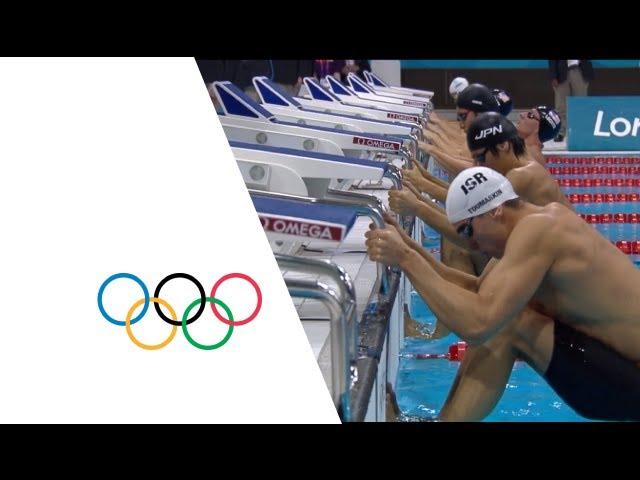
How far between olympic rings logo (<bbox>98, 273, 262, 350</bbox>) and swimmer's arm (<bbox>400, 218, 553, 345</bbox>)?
102cm

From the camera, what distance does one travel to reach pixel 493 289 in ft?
9.73

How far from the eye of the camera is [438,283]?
2.98 meters

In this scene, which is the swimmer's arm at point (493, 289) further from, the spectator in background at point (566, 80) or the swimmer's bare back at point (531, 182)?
the spectator in background at point (566, 80)

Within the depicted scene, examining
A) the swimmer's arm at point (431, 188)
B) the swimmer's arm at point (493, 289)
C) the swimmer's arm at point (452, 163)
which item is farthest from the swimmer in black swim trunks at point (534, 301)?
the swimmer's arm at point (452, 163)

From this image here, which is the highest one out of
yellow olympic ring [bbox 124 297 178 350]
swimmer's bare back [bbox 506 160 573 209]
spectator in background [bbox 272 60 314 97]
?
swimmer's bare back [bbox 506 160 573 209]

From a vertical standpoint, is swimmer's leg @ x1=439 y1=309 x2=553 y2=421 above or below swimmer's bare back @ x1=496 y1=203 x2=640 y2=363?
below

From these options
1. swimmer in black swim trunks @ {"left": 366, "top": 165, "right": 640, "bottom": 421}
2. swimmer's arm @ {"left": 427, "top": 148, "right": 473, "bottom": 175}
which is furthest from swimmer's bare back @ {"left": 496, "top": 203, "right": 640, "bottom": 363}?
swimmer's arm @ {"left": 427, "top": 148, "right": 473, "bottom": 175}

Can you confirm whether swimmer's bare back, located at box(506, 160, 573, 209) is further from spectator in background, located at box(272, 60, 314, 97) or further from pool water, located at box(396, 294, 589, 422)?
spectator in background, located at box(272, 60, 314, 97)

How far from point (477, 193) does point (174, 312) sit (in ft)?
4.82

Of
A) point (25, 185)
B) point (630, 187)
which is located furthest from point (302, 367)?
point (630, 187)

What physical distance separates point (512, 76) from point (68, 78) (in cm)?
1282

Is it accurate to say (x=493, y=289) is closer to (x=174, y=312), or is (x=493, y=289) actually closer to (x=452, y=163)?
(x=174, y=312)

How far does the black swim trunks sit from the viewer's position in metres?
3.14

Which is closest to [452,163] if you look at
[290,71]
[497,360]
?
[497,360]
